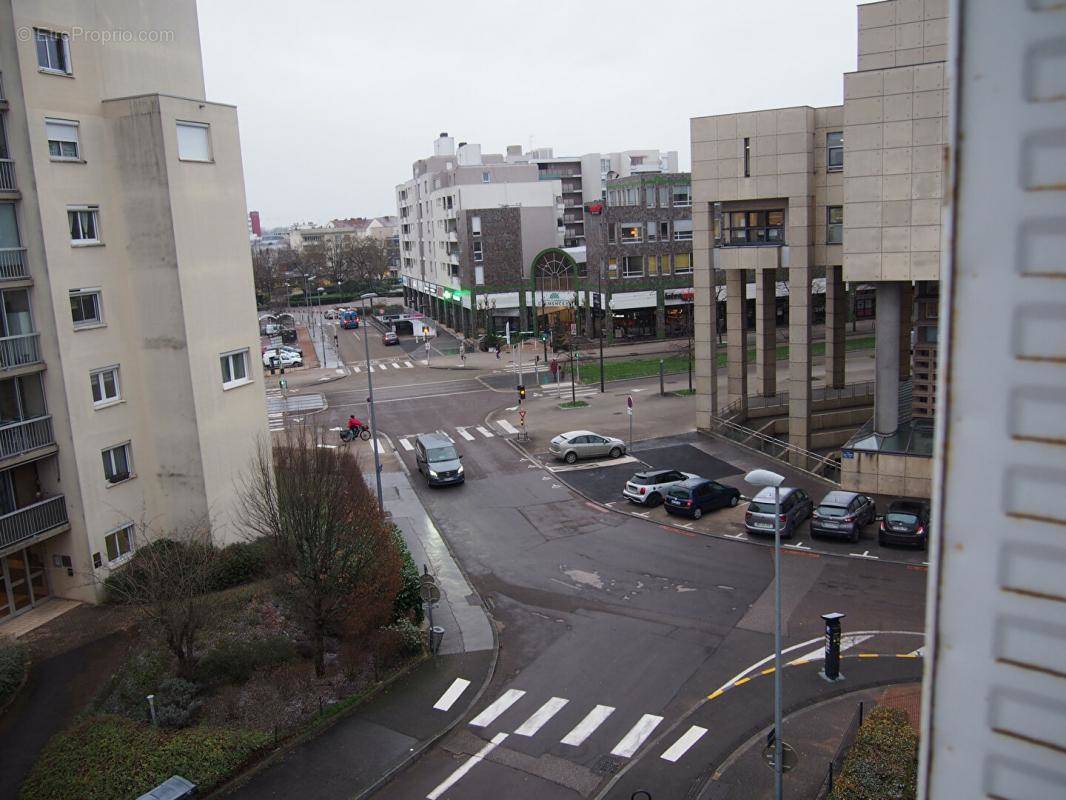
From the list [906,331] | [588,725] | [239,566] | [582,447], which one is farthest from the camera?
[906,331]

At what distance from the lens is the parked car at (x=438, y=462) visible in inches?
1223

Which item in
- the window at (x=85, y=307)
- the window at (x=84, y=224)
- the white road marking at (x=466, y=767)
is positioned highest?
the window at (x=84, y=224)

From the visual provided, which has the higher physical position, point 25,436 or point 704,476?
point 25,436

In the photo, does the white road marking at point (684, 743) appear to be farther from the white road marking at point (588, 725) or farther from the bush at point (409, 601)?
the bush at point (409, 601)

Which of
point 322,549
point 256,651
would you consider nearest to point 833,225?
point 322,549

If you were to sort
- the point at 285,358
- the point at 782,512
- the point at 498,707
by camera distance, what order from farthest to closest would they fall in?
the point at 285,358
the point at 782,512
the point at 498,707

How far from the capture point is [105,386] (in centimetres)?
2158

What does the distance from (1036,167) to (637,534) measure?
75.3ft

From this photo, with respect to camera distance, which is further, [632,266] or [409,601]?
[632,266]

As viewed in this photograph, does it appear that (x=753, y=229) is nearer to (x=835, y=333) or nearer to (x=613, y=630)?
(x=835, y=333)

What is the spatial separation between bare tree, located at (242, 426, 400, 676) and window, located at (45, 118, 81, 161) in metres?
9.23

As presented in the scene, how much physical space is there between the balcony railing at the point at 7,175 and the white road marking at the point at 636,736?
17.7 metres

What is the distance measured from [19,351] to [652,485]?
18.0m

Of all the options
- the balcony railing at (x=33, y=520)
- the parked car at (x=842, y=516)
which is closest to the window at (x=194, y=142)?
the balcony railing at (x=33, y=520)
